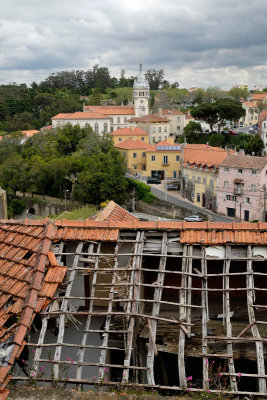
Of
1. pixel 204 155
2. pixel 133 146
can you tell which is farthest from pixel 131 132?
pixel 204 155

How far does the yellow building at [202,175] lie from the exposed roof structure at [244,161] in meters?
1.48

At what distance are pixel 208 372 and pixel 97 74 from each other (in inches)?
5356

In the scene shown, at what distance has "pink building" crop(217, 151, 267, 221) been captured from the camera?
42875mm

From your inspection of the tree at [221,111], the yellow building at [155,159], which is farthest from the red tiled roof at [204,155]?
the tree at [221,111]

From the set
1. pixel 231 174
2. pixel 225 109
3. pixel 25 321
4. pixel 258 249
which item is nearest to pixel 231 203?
pixel 231 174

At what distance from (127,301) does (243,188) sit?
121 feet

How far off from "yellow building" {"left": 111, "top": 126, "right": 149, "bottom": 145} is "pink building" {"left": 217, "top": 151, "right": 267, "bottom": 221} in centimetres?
2922

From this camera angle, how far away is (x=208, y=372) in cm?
801

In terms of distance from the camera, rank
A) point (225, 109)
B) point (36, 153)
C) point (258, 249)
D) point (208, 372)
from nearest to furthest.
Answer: point (208, 372) → point (258, 249) → point (36, 153) → point (225, 109)

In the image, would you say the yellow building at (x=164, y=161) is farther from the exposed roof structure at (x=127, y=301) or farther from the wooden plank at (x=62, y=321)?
the wooden plank at (x=62, y=321)

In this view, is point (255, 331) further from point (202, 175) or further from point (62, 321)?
point (202, 175)

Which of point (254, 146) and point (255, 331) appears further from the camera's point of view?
point (254, 146)

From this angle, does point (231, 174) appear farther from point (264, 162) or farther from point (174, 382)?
point (174, 382)

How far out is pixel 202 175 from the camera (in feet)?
161
